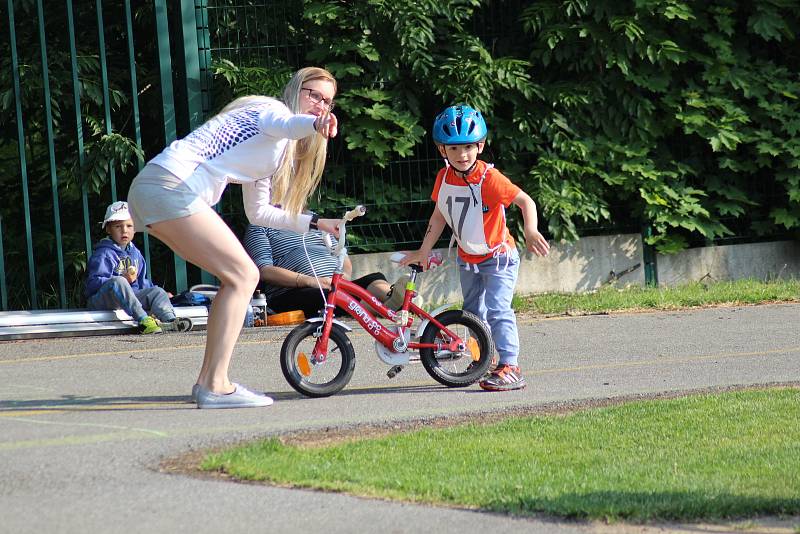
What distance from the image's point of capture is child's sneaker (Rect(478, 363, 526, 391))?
710 cm

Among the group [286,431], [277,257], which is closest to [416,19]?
[277,257]

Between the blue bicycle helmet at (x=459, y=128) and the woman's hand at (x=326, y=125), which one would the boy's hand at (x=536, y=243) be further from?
the woman's hand at (x=326, y=125)

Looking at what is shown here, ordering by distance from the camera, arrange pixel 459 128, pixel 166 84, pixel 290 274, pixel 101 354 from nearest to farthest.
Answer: pixel 459 128, pixel 101 354, pixel 290 274, pixel 166 84

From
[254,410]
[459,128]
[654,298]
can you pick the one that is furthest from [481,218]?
[654,298]

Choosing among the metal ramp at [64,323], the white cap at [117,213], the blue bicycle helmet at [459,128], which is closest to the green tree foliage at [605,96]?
the white cap at [117,213]

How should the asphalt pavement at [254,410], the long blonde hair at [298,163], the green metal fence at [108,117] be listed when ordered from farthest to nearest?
the green metal fence at [108,117] → the long blonde hair at [298,163] → the asphalt pavement at [254,410]

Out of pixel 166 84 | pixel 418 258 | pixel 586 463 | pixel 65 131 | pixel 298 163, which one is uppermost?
pixel 166 84

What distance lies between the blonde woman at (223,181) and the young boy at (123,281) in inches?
131

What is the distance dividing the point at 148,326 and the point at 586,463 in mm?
5245

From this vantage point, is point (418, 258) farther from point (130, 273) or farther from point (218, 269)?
point (130, 273)

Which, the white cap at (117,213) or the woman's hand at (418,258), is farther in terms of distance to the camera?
the white cap at (117,213)

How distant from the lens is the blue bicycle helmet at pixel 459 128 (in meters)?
7.28

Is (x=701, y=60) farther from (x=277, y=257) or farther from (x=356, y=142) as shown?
(x=277, y=257)

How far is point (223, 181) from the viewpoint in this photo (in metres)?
6.41
